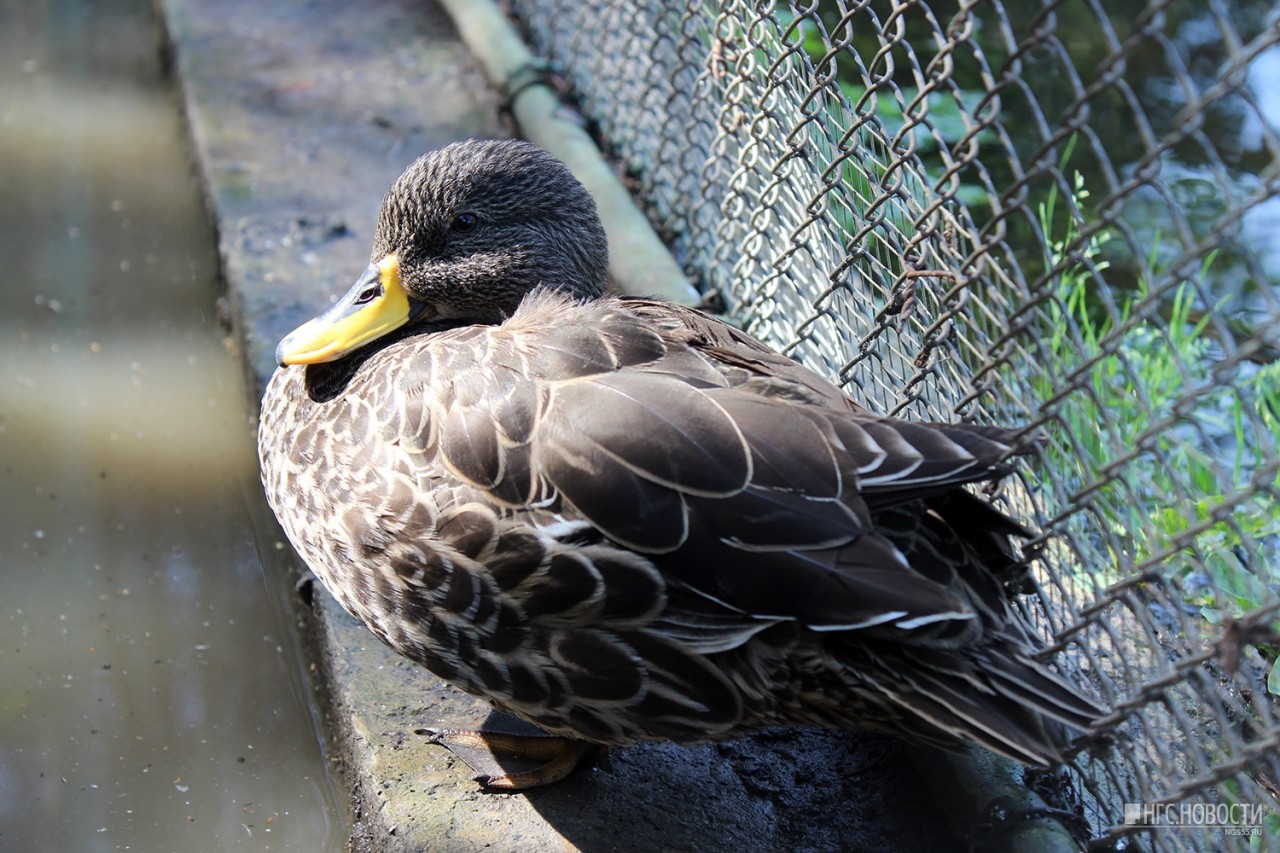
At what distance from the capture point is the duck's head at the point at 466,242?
263 cm

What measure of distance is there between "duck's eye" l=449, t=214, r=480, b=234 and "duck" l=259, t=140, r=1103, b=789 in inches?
12.9

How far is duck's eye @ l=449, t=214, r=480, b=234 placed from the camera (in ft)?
8.70

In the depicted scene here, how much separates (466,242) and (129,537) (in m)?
1.26

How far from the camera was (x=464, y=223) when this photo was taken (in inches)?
105

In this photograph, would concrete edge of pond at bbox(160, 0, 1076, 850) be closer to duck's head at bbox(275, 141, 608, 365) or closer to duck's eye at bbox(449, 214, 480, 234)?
duck's head at bbox(275, 141, 608, 365)

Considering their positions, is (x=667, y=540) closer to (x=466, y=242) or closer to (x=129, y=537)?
(x=466, y=242)

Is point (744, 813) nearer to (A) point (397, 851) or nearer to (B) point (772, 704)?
(B) point (772, 704)

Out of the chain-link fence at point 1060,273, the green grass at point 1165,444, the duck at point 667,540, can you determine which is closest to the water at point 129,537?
the duck at point 667,540

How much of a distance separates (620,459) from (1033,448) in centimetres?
69

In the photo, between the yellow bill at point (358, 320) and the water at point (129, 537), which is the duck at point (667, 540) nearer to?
the yellow bill at point (358, 320)

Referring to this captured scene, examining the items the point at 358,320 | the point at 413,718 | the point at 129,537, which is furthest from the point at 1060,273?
the point at 129,537

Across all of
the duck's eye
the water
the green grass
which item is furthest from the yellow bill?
the green grass

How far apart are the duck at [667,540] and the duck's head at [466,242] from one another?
0.84 ft

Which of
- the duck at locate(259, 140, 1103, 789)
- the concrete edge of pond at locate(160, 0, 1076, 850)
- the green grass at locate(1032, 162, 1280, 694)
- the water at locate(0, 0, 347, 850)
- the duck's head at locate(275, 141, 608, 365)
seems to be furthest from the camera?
the duck's head at locate(275, 141, 608, 365)
